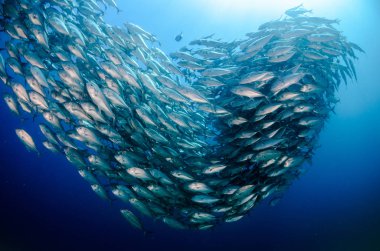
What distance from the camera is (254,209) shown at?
20.6 m

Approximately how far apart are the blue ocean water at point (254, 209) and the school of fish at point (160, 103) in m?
16.8

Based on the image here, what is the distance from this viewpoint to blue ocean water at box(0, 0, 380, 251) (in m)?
21.7

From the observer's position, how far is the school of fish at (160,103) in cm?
525

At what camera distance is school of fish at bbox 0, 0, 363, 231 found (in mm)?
5250

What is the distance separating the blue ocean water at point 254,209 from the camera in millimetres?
21716

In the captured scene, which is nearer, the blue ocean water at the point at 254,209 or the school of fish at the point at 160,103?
the school of fish at the point at 160,103

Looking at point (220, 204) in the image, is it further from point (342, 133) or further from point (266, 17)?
point (342, 133)

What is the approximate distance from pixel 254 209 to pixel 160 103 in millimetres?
17024

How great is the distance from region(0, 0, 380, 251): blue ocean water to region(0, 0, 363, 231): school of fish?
1677cm

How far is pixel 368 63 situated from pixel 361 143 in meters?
9.50

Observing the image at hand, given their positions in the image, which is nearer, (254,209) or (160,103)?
→ (160,103)

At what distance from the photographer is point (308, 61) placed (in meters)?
6.36

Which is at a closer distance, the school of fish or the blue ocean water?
the school of fish

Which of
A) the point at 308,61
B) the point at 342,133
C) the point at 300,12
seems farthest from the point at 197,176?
the point at 342,133
